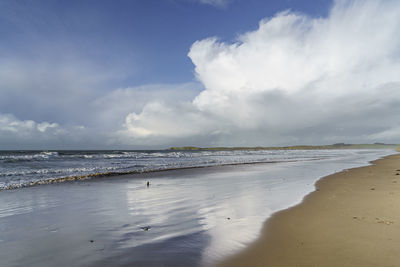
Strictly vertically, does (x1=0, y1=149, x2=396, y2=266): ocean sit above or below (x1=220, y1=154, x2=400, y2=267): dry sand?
below

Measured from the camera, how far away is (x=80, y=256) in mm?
4477

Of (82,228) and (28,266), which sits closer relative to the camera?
(28,266)

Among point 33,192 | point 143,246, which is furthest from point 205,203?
point 33,192

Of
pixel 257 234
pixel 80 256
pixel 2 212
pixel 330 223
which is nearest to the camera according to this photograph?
pixel 80 256

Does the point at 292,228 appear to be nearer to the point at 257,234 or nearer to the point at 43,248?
the point at 257,234

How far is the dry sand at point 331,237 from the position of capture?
407cm

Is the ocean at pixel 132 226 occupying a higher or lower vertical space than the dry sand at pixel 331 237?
lower

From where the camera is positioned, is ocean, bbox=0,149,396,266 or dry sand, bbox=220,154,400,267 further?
ocean, bbox=0,149,396,266

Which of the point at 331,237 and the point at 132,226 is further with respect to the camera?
the point at 132,226

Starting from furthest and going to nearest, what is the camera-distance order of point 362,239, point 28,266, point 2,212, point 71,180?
point 71,180 < point 2,212 < point 362,239 < point 28,266

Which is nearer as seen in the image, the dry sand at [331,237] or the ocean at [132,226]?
the dry sand at [331,237]

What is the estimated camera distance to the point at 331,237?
5.05m

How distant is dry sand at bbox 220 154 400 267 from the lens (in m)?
4.07

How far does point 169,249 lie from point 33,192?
10.6 metres
